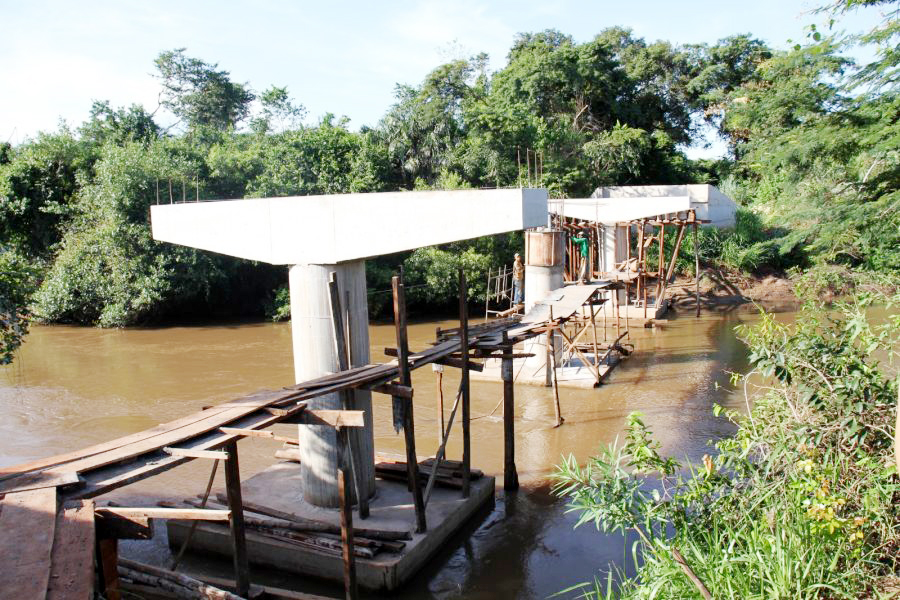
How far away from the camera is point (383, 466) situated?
31.4ft

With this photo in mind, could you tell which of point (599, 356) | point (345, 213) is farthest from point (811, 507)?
point (599, 356)

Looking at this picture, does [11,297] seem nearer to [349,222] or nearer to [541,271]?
[349,222]

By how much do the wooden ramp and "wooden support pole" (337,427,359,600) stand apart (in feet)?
8.16

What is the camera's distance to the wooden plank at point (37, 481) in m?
4.92

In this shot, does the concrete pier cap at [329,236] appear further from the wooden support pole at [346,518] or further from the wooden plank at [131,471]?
the wooden plank at [131,471]

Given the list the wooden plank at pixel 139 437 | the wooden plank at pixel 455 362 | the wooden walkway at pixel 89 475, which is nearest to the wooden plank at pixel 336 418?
the wooden walkway at pixel 89 475

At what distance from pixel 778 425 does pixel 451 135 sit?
76.8ft

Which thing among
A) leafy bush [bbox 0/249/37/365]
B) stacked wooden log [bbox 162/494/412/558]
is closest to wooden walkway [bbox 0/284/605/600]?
stacked wooden log [bbox 162/494/412/558]

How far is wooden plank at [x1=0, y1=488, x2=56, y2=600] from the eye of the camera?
3822 mm

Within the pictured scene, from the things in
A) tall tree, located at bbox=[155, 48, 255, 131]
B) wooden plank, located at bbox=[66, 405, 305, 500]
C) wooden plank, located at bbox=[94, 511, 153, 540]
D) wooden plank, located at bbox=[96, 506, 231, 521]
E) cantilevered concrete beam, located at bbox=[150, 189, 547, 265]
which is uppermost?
tall tree, located at bbox=[155, 48, 255, 131]

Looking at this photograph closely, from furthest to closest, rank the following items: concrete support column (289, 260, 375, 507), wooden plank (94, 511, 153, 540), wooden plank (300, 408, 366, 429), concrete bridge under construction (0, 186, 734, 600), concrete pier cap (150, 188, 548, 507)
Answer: concrete support column (289, 260, 375, 507), concrete pier cap (150, 188, 548, 507), wooden plank (300, 408, 366, 429), concrete bridge under construction (0, 186, 734, 600), wooden plank (94, 511, 153, 540)

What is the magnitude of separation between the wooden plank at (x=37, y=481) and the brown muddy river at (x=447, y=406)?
3.35 m

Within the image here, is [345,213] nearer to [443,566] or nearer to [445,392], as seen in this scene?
[443,566]

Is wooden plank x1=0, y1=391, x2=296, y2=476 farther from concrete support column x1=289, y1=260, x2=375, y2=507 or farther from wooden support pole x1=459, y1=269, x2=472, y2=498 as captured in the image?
wooden support pole x1=459, y1=269, x2=472, y2=498
